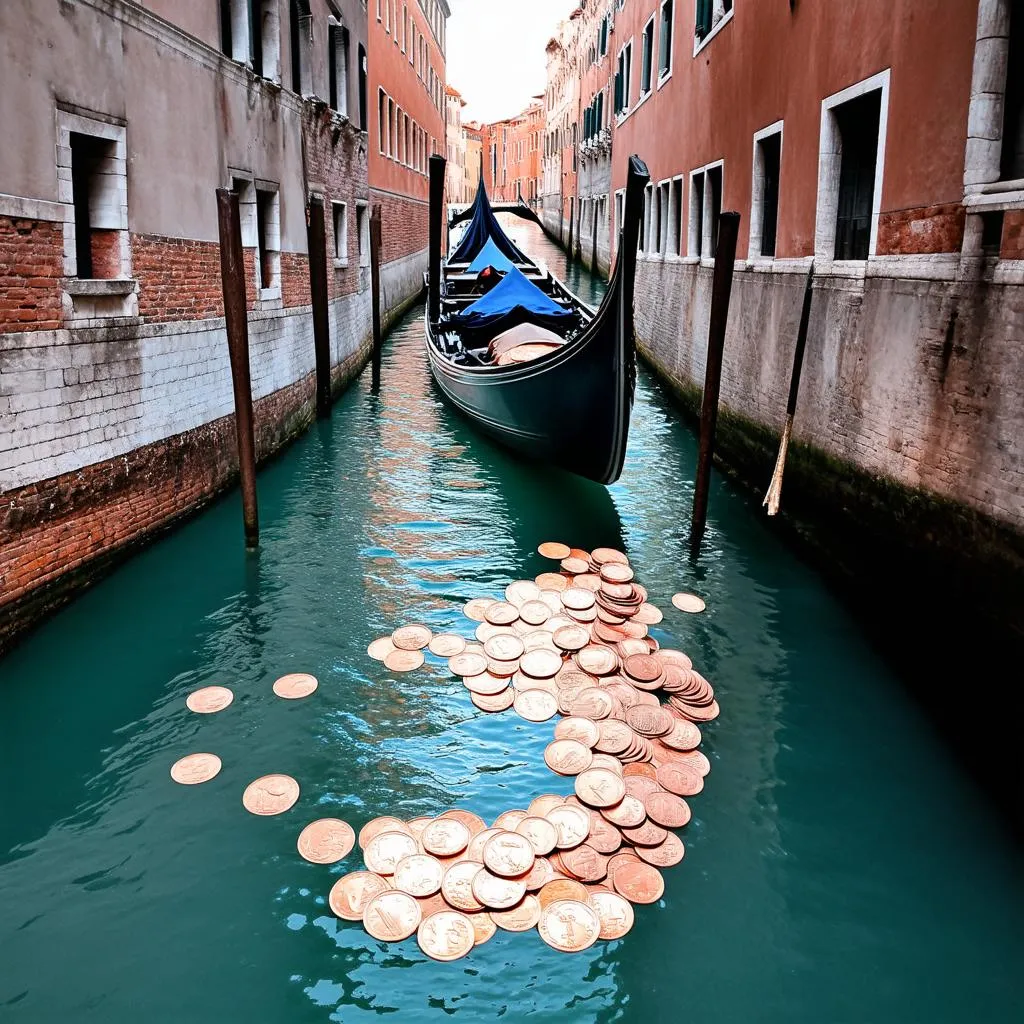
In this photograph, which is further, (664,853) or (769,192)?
(769,192)

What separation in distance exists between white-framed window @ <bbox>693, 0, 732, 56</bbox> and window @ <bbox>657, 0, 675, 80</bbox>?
224 cm

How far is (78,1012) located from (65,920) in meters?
0.40

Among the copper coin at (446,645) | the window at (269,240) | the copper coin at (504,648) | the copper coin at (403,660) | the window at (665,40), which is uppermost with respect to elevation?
the window at (665,40)

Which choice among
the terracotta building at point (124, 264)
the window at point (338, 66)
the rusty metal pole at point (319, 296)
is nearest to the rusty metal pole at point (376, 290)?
the window at point (338, 66)

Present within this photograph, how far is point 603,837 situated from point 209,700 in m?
2.02

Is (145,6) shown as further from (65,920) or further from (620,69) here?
(620,69)

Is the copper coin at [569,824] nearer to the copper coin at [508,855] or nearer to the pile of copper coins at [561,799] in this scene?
the pile of copper coins at [561,799]

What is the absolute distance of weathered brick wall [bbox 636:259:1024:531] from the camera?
3.75 meters

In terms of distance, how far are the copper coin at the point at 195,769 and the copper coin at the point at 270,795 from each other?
7.4 inches

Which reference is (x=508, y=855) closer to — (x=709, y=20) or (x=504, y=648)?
(x=504, y=648)

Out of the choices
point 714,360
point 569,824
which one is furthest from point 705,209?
point 569,824

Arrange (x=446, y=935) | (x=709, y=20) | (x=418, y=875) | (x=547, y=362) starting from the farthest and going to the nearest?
(x=709, y=20), (x=547, y=362), (x=418, y=875), (x=446, y=935)

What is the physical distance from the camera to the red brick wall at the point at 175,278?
575 cm

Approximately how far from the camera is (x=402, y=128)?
64.0ft
